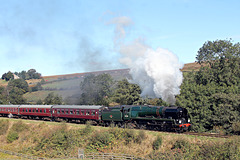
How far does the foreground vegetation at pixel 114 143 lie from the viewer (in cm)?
2151

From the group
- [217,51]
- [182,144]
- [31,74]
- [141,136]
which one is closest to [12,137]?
[141,136]

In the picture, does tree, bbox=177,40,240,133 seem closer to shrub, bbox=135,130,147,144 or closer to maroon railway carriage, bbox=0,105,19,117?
shrub, bbox=135,130,147,144

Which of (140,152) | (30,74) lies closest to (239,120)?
(140,152)

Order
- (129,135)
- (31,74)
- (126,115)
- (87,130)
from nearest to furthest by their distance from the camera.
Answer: (129,135) < (126,115) < (87,130) < (31,74)

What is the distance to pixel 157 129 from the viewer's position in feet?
91.4

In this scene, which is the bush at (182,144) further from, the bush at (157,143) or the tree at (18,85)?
the tree at (18,85)

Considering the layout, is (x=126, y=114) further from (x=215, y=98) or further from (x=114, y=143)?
(x=215, y=98)

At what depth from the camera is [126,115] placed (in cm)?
2955

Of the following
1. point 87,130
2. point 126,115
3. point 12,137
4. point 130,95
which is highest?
point 130,95

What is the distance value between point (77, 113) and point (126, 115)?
33.1 ft

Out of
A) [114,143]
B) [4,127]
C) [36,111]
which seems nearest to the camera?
[114,143]

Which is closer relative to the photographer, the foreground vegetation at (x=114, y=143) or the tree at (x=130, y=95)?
the foreground vegetation at (x=114, y=143)

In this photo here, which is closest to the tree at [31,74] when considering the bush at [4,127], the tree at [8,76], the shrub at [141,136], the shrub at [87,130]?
the tree at [8,76]

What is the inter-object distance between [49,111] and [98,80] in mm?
22568
